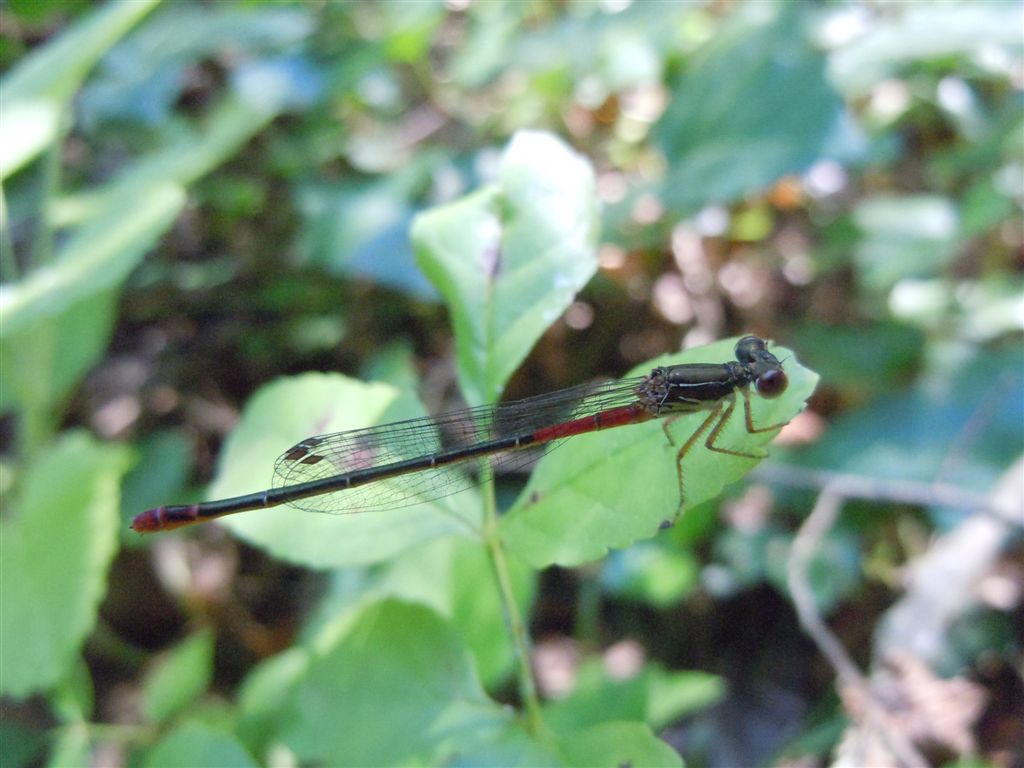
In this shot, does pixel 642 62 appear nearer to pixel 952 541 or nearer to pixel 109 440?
pixel 952 541

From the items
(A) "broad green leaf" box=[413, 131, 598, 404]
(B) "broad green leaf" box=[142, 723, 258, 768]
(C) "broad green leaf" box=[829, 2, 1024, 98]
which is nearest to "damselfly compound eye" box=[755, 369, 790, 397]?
(A) "broad green leaf" box=[413, 131, 598, 404]

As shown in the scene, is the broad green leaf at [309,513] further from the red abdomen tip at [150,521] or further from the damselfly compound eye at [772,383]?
the damselfly compound eye at [772,383]

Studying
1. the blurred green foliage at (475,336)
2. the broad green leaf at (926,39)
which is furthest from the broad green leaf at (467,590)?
the broad green leaf at (926,39)

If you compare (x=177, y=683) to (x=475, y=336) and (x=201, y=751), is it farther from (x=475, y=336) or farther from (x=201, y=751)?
(x=475, y=336)

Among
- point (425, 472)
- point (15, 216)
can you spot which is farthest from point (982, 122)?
point (15, 216)

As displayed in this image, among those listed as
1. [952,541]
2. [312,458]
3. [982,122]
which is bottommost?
[952,541]

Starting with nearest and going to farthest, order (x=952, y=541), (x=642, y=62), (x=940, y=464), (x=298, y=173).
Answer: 1. (x=952, y=541)
2. (x=940, y=464)
3. (x=642, y=62)
4. (x=298, y=173)
